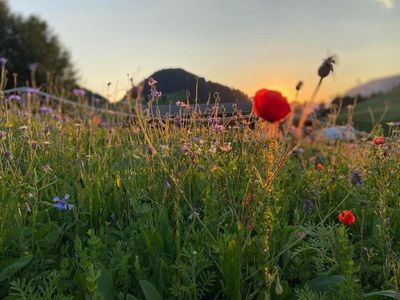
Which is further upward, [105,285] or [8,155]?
[8,155]

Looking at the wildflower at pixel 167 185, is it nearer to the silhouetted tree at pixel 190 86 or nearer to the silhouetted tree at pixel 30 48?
the silhouetted tree at pixel 190 86

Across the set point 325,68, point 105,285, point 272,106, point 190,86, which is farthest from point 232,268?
point 190,86

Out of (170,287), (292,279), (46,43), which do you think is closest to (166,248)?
(170,287)

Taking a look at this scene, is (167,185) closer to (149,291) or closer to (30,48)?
(149,291)

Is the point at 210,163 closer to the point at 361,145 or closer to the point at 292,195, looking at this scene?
the point at 292,195

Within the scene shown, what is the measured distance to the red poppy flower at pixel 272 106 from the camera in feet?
6.00

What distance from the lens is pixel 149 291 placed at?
2168 millimetres

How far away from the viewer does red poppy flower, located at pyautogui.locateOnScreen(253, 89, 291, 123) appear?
6.00 ft

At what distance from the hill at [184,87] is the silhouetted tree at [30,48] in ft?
74.2

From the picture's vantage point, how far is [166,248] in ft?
8.61

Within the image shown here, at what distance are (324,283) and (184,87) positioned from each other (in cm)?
A: 225

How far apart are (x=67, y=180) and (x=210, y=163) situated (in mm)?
1032

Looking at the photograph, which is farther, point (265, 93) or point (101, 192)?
point (101, 192)

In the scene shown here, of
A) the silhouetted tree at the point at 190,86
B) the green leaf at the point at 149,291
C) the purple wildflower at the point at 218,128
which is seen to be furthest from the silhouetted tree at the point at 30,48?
the green leaf at the point at 149,291
